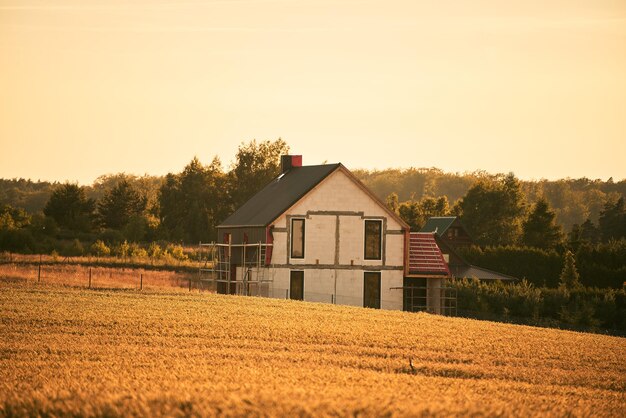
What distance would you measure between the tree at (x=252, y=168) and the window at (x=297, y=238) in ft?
197

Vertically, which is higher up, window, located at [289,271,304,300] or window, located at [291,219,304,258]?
window, located at [291,219,304,258]

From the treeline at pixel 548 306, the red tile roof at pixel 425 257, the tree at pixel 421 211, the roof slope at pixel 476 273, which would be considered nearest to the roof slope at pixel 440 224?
the tree at pixel 421 211

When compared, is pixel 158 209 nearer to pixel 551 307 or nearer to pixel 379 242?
pixel 379 242

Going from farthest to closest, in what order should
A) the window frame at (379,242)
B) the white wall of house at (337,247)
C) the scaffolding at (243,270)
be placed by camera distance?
the window frame at (379,242) < the white wall of house at (337,247) < the scaffolding at (243,270)

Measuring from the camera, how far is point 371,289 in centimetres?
6381

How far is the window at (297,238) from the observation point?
62778mm

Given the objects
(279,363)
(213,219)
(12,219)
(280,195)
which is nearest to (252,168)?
(213,219)

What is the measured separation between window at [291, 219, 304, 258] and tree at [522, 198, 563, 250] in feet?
171

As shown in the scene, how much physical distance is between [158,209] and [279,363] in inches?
4014

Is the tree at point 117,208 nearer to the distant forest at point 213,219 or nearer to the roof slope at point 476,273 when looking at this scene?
the distant forest at point 213,219

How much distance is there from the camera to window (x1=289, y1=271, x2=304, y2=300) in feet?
204

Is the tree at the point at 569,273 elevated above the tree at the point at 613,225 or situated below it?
below

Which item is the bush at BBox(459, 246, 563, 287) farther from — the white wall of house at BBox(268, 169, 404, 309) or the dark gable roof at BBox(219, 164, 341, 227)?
the dark gable roof at BBox(219, 164, 341, 227)

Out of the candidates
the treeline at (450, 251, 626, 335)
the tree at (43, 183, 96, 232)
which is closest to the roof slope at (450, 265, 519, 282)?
the treeline at (450, 251, 626, 335)
